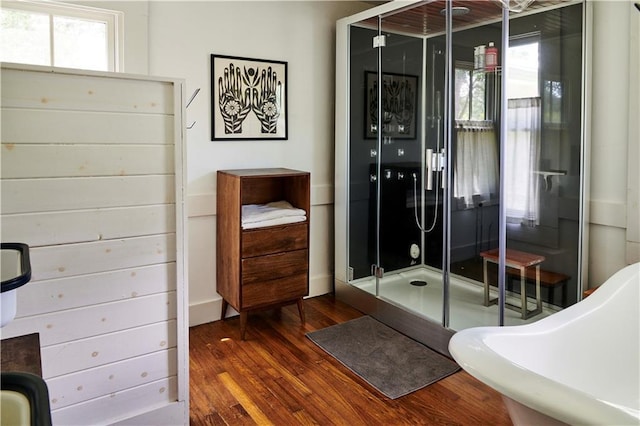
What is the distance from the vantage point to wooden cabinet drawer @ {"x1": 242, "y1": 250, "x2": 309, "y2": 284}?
3096 millimetres

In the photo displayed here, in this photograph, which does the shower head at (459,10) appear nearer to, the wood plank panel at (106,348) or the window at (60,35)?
the window at (60,35)

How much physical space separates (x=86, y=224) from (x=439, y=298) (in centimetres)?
225

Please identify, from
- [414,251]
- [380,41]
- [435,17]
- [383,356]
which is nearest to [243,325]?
[383,356]

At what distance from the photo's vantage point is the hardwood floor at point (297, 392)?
2.26m

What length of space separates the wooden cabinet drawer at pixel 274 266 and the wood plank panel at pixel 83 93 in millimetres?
1384

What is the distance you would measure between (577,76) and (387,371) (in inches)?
75.7

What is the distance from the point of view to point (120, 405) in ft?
6.44

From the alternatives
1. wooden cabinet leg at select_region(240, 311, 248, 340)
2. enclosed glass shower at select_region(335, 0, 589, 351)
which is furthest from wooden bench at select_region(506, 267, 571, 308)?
wooden cabinet leg at select_region(240, 311, 248, 340)

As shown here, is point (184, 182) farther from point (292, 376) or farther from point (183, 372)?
point (292, 376)

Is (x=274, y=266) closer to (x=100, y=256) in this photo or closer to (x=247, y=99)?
(x=247, y=99)

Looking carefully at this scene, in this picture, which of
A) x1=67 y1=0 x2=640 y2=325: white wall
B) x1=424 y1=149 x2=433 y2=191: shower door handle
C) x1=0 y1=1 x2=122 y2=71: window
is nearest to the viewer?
x1=67 y1=0 x2=640 y2=325: white wall

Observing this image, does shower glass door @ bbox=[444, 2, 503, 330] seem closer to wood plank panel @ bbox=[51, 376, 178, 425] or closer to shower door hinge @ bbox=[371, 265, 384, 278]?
shower door hinge @ bbox=[371, 265, 384, 278]

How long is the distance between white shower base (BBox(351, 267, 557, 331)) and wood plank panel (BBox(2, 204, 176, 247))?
1.86 meters

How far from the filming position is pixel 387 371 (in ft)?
8.87
